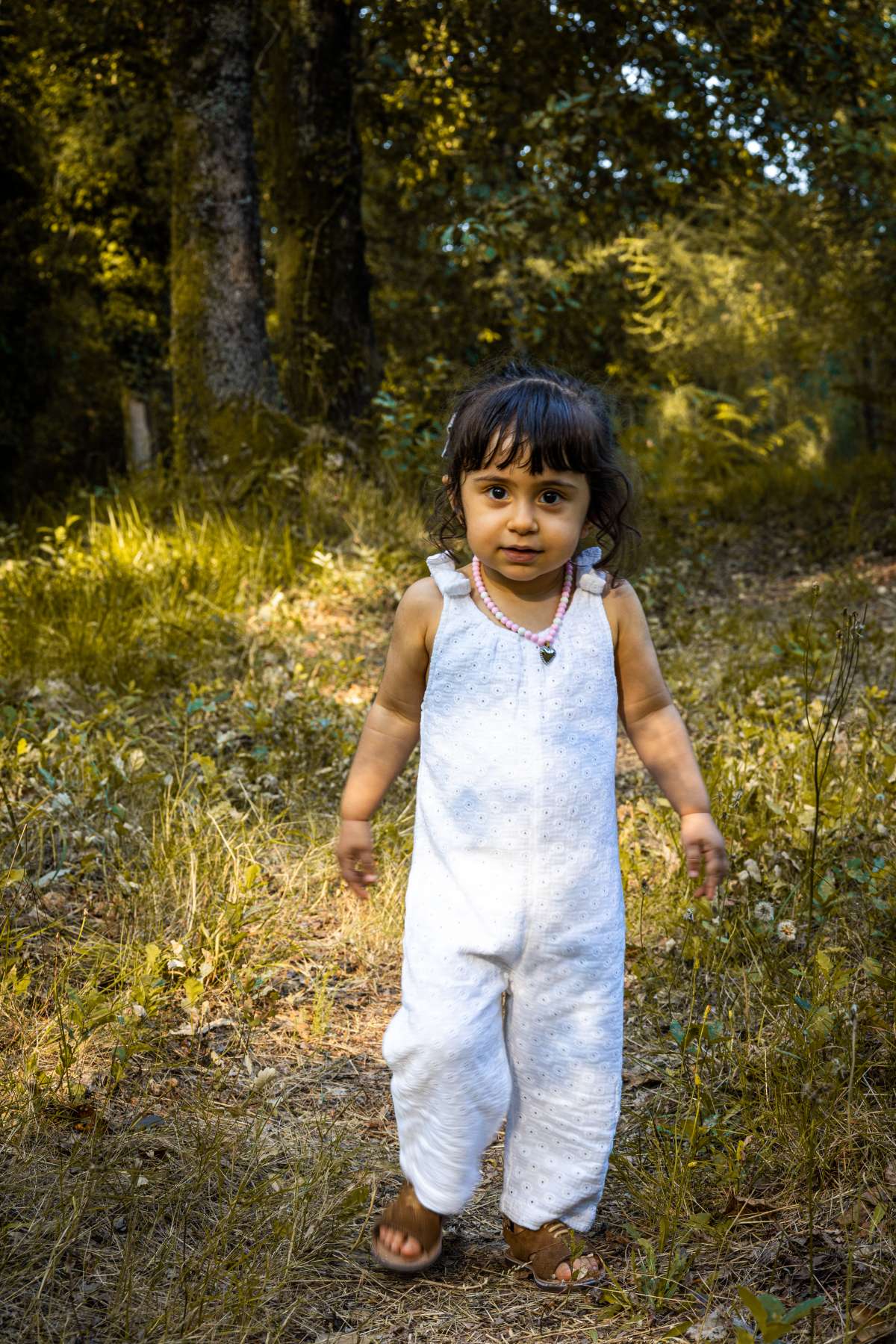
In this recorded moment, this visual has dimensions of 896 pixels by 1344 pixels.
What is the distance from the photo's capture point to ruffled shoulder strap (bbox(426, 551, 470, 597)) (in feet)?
7.16

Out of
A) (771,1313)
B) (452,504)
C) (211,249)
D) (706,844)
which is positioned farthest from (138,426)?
(771,1313)

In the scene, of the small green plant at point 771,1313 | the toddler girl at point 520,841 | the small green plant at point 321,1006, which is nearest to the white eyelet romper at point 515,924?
the toddler girl at point 520,841

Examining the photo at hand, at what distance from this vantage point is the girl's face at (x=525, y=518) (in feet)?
6.89

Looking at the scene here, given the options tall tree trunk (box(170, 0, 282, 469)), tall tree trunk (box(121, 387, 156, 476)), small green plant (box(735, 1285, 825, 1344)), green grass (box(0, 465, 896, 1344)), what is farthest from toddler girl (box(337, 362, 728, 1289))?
tall tree trunk (box(121, 387, 156, 476))

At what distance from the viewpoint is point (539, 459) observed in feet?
6.87

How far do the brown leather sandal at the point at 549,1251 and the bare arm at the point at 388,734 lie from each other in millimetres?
714

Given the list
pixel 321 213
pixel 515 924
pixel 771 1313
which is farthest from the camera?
pixel 321 213

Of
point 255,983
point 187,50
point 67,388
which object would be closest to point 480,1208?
point 255,983

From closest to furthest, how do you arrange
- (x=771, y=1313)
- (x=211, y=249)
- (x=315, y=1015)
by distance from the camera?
(x=771, y=1313) → (x=315, y=1015) → (x=211, y=249)

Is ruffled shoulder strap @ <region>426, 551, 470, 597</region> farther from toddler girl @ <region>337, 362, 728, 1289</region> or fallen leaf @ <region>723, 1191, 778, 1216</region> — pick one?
fallen leaf @ <region>723, 1191, 778, 1216</region>

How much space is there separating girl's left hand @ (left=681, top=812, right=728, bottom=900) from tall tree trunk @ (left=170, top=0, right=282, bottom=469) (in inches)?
206

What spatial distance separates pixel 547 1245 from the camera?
2.18m

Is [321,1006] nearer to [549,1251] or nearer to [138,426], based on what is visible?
[549,1251]

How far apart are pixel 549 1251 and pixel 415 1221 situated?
26 cm
